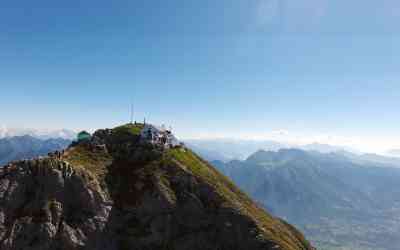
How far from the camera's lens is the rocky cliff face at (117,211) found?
9856cm

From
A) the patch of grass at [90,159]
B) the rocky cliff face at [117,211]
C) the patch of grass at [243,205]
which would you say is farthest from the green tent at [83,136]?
the patch of grass at [243,205]

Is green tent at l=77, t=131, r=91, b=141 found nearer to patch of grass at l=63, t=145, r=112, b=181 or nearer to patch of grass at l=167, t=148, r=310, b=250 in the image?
patch of grass at l=63, t=145, r=112, b=181

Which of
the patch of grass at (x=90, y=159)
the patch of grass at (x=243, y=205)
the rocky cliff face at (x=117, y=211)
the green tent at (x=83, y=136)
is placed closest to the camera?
the rocky cliff face at (x=117, y=211)

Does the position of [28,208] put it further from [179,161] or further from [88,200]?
[179,161]

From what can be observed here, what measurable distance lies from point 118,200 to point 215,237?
35327 mm

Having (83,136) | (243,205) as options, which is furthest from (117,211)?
(83,136)

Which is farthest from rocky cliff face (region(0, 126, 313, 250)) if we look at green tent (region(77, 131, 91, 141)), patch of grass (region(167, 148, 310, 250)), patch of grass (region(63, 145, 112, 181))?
green tent (region(77, 131, 91, 141))

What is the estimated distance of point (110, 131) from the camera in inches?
6186

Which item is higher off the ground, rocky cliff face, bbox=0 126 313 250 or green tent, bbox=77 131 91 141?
green tent, bbox=77 131 91 141

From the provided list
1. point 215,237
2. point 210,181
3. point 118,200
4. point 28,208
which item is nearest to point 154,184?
point 118,200

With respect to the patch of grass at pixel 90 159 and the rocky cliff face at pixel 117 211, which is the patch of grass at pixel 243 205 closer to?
the rocky cliff face at pixel 117 211

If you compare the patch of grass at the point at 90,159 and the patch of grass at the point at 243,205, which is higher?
the patch of grass at the point at 90,159

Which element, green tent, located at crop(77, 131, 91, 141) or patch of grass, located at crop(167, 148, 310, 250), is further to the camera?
green tent, located at crop(77, 131, 91, 141)

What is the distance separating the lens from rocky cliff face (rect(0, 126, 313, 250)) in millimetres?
98562
